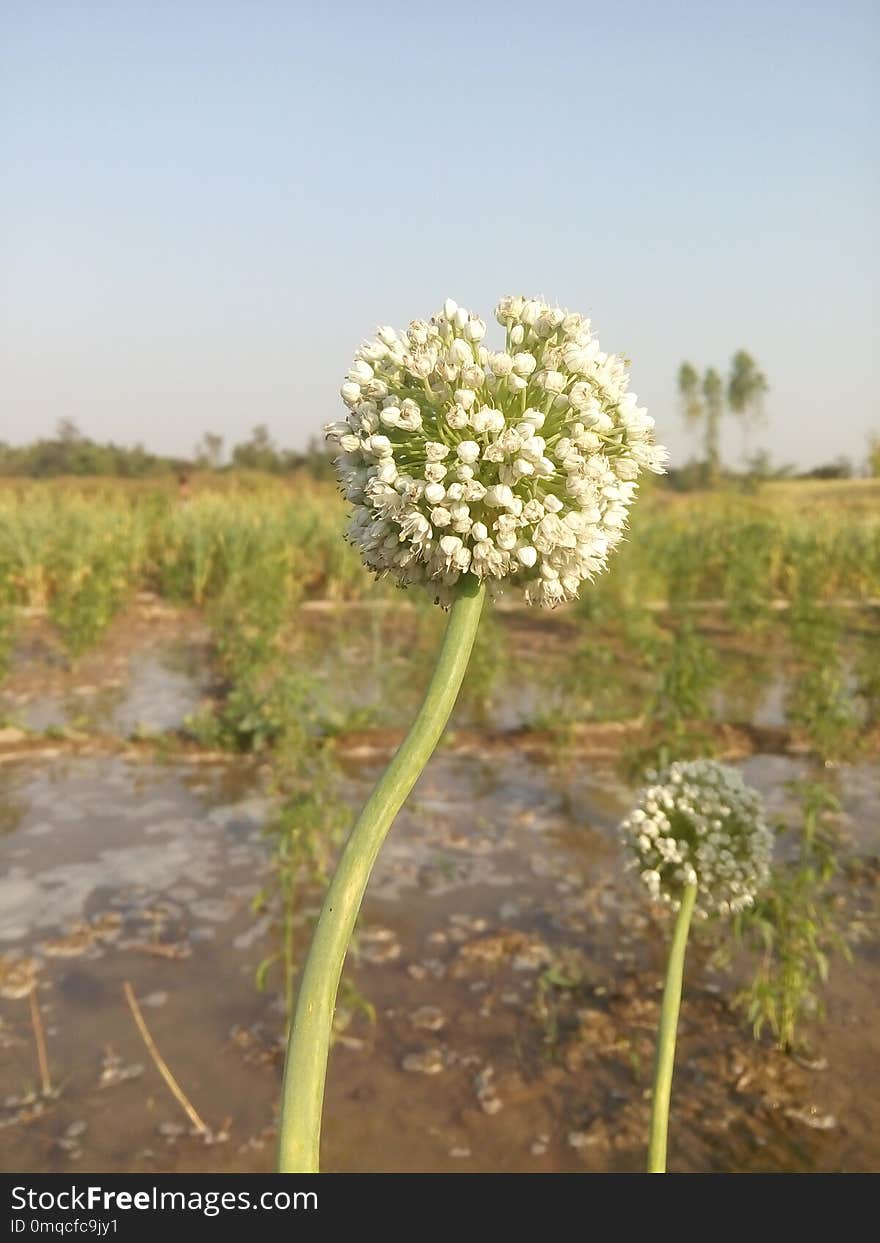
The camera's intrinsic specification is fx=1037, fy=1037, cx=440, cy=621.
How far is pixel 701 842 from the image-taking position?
2.35 metres

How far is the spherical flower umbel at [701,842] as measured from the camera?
230cm

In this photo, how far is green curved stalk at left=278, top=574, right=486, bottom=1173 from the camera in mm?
994

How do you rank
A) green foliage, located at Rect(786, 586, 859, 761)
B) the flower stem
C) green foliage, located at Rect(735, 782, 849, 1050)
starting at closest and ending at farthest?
the flower stem < green foliage, located at Rect(735, 782, 849, 1050) < green foliage, located at Rect(786, 586, 859, 761)

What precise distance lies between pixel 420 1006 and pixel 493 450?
3761mm

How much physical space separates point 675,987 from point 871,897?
4.06 metres

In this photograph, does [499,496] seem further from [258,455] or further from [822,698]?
[258,455]

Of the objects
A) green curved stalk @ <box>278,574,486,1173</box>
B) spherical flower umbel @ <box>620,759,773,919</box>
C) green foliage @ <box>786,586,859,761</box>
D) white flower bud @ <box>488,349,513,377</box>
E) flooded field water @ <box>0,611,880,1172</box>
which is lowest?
flooded field water @ <box>0,611,880,1172</box>

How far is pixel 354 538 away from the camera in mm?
1348

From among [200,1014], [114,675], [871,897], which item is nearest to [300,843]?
[200,1014]

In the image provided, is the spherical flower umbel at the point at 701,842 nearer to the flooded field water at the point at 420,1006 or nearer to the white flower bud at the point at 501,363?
the white flower bud at the point at 501,363

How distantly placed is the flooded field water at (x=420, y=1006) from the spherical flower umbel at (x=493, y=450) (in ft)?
9.75

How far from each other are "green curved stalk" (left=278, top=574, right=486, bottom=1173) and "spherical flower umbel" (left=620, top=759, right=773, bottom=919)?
1311mm

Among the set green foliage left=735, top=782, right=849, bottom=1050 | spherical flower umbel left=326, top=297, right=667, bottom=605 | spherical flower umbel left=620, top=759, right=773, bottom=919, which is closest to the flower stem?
spherical flower umbel left=620, top=759, right=773, bottom=919

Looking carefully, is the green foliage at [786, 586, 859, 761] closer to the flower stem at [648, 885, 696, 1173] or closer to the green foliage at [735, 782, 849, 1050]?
the green foliage at [735, 782, 849, 1050]
